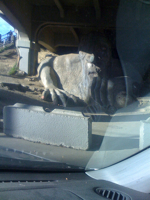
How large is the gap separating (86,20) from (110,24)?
112 centimetres

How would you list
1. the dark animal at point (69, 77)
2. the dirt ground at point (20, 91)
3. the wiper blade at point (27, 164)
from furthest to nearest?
the dark animal at point (69, 77) → the dirt ground at point (20, 91) → the wiper blade at point (27, 164)

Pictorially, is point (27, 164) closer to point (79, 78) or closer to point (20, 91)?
point (20, 91)

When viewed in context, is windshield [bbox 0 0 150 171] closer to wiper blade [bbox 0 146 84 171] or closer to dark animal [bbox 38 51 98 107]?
dark animal [bbox 38 51 98 107]

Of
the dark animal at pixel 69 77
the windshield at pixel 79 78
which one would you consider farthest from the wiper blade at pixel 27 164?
the dark animal at pixel 69 77

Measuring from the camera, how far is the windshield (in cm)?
467

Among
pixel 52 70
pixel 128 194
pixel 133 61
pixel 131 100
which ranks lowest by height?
pixel 128 194

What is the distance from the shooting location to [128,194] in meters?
1.89

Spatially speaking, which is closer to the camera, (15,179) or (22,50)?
(15,179)

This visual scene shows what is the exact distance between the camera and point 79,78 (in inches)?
384

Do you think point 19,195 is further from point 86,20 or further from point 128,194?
point 86,20

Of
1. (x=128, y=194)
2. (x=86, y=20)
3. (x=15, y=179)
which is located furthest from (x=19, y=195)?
(x=86, y=20)

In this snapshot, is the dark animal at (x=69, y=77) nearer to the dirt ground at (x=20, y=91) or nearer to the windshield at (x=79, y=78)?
the windshield at (x=79, y=78)

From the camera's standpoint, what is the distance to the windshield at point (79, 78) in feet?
15.3

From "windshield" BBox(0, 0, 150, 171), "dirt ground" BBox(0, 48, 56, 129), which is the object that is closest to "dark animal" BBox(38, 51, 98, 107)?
"windshield" BBox(0, 0, 150, 171)
